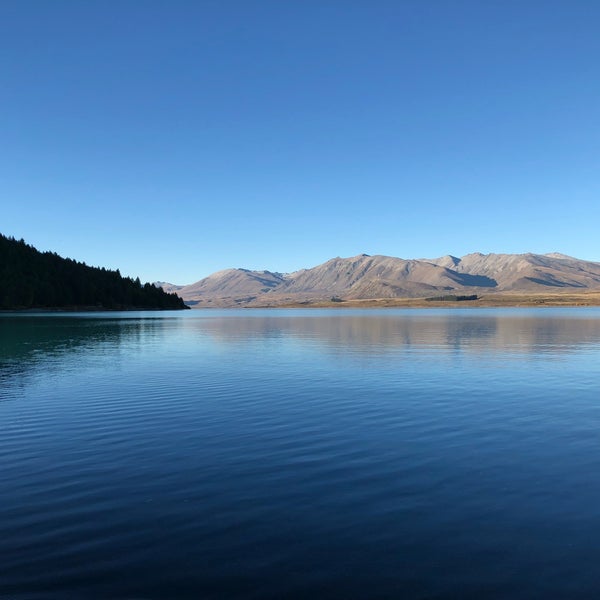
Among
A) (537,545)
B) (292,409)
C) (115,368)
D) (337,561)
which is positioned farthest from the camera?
(115,368)

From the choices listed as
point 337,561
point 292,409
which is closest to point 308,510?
point 337,561

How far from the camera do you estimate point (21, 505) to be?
16984 millimetres

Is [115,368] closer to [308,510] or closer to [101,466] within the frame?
[101,466]

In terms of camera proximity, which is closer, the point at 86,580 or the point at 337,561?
the point at 86,580

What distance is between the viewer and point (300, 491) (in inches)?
717

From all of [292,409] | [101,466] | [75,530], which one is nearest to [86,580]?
[75,530]

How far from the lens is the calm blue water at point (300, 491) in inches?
487

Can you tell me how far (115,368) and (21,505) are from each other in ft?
135

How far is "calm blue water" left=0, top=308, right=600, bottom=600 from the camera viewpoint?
12.4m

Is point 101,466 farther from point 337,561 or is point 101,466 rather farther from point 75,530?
point 337,561

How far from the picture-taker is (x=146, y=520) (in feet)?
51.4

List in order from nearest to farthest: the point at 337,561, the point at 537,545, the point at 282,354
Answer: the point at 337,561 < the point at 537,545 < the point at 282,354

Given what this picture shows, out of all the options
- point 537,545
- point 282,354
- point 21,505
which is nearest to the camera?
point 537,545

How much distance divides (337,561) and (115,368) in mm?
48957
